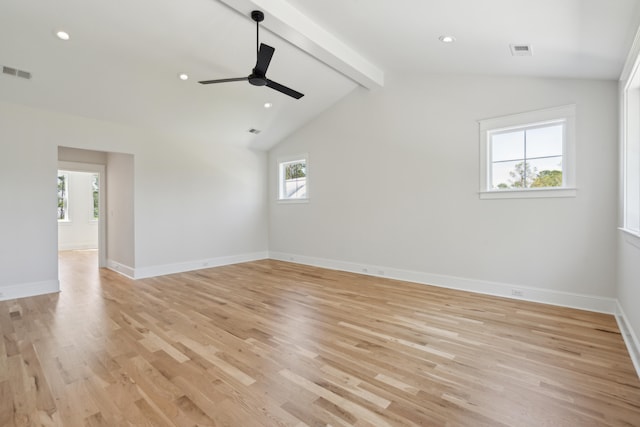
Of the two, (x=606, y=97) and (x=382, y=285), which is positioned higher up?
(x=606, y=97)

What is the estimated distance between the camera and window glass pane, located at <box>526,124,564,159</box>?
3777mm

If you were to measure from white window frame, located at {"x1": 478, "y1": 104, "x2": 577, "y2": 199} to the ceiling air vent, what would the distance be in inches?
33.0

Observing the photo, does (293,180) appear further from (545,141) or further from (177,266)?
(545,141)

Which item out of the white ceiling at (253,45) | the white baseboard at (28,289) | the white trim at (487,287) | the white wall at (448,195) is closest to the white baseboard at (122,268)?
the white baseboard at (28,289)

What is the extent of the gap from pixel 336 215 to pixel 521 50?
147 inches

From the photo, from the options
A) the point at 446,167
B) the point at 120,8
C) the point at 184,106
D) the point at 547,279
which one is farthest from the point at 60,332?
the point at 547,279

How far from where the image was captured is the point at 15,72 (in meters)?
3.73

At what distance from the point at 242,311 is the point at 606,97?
184 inches

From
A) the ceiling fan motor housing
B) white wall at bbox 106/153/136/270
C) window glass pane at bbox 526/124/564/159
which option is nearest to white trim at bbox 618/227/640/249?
window glass pane at bbox 526/124/564/159

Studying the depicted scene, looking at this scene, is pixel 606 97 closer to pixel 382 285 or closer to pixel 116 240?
pixel 382 285

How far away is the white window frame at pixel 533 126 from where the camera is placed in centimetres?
364

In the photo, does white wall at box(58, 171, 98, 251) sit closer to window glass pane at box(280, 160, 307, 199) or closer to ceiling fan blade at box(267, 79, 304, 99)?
window glass pane at box(280, 160, 307, 199)

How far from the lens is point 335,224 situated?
607 cm

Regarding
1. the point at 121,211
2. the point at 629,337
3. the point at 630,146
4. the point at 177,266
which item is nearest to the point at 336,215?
the point at 177,266
